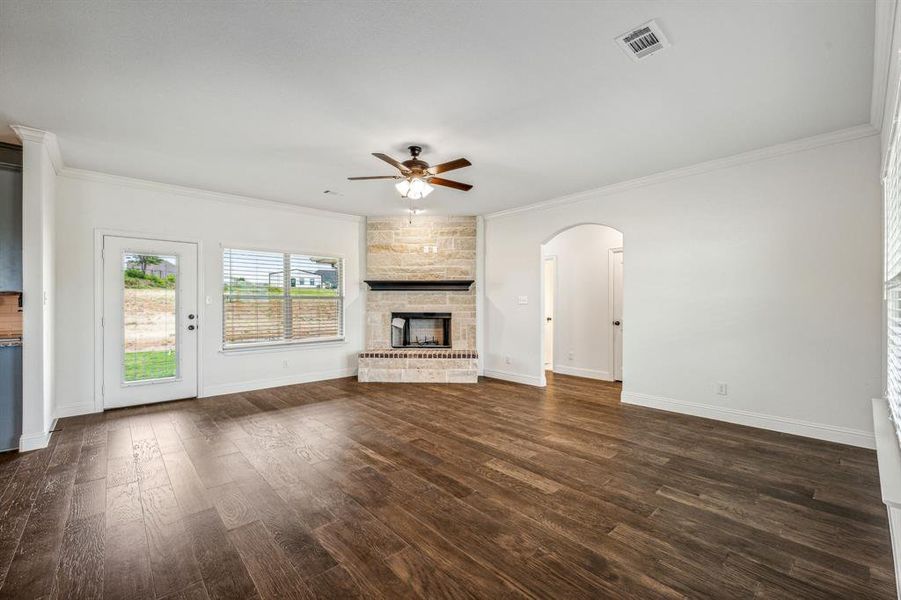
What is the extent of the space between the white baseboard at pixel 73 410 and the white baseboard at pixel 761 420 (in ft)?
20.6

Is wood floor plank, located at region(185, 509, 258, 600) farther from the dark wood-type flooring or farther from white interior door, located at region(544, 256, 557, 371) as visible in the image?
white interior door, located at region(544, 256, 557, 371)

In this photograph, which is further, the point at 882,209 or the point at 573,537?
the point at 882,209

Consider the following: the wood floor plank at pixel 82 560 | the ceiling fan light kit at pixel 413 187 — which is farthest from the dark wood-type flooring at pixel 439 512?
the ceiling fan light kit at pixel 413 187

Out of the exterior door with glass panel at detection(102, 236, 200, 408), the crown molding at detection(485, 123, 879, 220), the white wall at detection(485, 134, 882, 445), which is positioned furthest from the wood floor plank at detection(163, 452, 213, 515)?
the crown molding at detection(485, 123, 879, 220)

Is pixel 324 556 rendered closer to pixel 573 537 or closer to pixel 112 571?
pixel 112 571

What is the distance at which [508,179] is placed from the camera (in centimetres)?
466

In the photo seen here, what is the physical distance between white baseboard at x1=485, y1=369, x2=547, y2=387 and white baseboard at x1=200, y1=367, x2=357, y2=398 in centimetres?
234

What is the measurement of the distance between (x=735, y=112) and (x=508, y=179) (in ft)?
7.33

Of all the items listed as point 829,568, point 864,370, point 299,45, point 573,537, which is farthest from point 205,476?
point 864,370

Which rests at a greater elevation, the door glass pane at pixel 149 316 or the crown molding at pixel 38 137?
the crown molding at pixel 38 137

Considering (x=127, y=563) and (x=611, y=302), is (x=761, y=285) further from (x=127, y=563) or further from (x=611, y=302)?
(x=127, y=563)

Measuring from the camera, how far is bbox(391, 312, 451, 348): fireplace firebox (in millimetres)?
6684

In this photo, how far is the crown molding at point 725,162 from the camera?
133 inches

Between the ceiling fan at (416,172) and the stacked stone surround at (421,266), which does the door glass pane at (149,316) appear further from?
the ceiling fan at (416,172)
